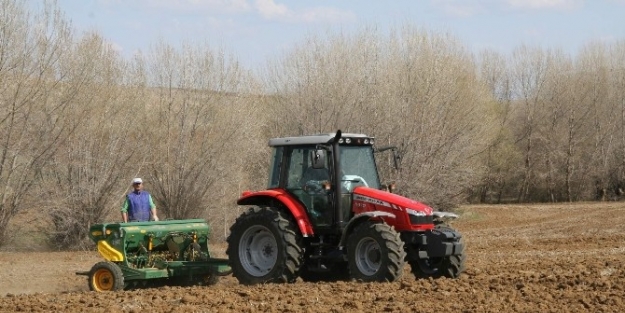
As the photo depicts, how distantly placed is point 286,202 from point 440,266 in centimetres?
201

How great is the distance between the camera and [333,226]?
10.9 meters

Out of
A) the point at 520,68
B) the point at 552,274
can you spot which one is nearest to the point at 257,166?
the point at 552,274

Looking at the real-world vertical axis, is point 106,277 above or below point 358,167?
below

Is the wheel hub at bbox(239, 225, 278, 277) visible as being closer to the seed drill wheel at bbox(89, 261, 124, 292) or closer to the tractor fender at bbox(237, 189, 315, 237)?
the tractor fender at bbox(237, 189, 315, 237)

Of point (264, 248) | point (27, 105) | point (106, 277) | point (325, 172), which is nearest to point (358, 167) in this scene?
point (325, 172)

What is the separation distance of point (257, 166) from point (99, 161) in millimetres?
4601

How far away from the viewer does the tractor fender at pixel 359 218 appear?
10.5 meters

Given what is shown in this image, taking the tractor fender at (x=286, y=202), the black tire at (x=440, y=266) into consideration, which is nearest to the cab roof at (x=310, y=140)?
the tractor fender at (x=286, y=202)

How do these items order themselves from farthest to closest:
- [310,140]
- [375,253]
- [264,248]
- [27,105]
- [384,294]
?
[27,105], [264,248], [310,140], [375,253], [384,294]

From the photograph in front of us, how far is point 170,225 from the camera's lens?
37.7ft

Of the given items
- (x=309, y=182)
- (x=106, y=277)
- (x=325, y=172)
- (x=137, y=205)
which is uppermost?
(x=325, y=172)

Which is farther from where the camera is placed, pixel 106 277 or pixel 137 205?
pixel 137 205

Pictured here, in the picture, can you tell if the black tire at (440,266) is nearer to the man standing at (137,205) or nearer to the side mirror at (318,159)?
the side mirror at (318,159)

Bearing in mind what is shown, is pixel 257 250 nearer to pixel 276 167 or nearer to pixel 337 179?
pixel 276 167
